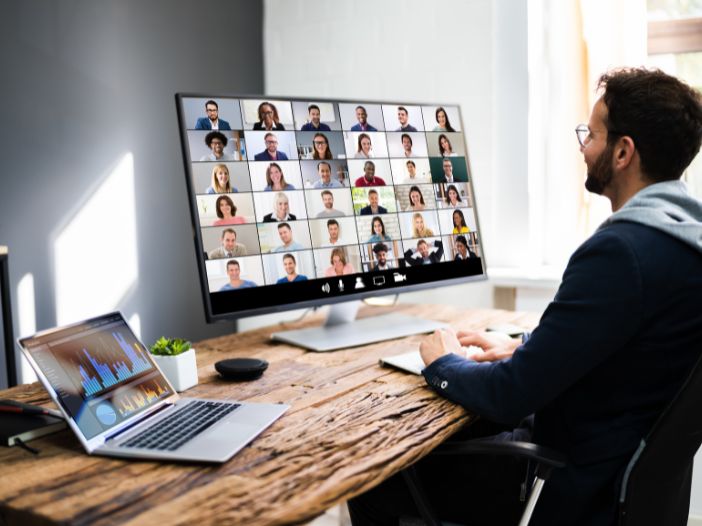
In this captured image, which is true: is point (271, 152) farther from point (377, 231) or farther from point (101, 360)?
point (101, 360)

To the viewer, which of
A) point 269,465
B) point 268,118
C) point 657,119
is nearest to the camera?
point 269,465

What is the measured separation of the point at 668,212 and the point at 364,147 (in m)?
0.84

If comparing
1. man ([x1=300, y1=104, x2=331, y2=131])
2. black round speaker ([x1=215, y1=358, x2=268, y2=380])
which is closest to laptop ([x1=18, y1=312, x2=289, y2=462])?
black round speaker ([x1=215, y1=358, x2=268, y2=380])

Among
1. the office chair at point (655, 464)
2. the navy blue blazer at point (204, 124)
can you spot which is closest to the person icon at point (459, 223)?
the navy blue blazer at point (204, 124)

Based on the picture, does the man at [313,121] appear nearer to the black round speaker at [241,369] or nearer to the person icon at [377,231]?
the person icon at [377,231]

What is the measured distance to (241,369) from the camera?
142 cm

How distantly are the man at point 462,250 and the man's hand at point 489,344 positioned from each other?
329 mm

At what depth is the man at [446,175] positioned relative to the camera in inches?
75.6

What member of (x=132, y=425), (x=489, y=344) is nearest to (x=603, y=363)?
(x=489, y=344)

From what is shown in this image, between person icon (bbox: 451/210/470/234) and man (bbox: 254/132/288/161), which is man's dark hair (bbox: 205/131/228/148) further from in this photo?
person icon (bbox: 451/210/470/234)

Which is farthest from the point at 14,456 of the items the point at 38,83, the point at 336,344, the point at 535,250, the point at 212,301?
the point at 535,250

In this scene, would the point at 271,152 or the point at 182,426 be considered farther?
the point at 271,152

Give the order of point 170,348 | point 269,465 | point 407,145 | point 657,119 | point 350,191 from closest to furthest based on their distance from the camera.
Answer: point 269,465
point 657,119
point 170,348
point 350,191
point 407,145

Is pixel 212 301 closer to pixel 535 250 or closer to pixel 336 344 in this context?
pixel 336 344
